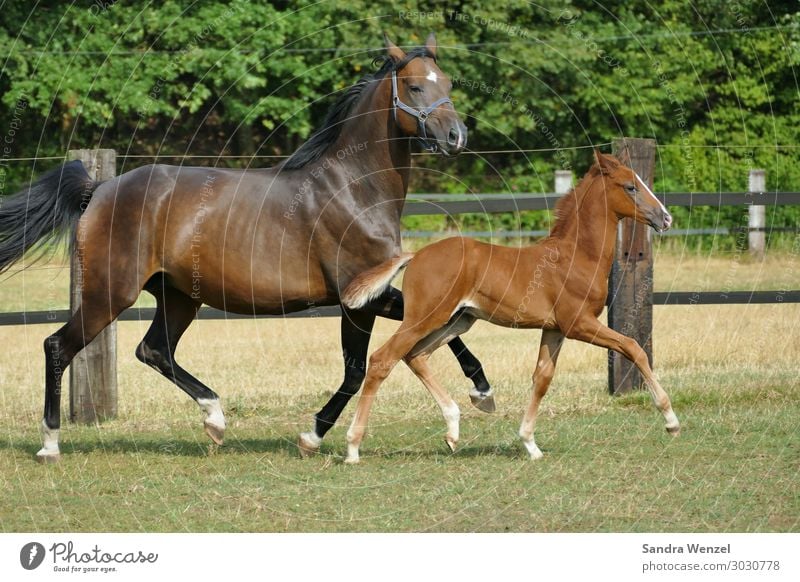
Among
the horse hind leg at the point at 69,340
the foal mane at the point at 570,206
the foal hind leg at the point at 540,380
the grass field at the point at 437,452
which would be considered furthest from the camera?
the horse hind leg at the point at 69,340

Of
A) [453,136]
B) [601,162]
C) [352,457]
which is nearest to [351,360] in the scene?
[352,457]

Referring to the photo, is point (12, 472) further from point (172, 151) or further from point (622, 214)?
point (172, 151)

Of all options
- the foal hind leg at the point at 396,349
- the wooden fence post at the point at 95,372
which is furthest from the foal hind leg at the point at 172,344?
the foal hind leg at the point at 396,349

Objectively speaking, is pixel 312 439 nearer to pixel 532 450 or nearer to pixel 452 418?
pixel 452 418

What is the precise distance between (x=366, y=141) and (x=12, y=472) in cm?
321

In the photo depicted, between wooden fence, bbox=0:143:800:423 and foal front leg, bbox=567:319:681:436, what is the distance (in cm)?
Answer: 246

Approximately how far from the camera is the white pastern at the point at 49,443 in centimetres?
752

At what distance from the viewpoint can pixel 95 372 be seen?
30.0 ft

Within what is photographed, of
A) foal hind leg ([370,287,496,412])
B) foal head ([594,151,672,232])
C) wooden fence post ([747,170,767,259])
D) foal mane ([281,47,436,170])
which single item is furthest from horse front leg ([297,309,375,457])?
wooden fence post ([747,170,767,259])

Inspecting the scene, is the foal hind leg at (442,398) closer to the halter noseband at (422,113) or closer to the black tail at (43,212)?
the halter noseband at (422,113)

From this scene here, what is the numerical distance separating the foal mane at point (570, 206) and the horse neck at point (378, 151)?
40.8 inches

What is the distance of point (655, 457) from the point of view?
7.12 m

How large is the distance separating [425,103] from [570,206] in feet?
3.82

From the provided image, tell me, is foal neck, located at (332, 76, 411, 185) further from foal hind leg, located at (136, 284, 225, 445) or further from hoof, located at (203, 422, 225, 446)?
hoof, located at (203, 422, 225, 446)
